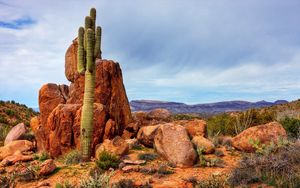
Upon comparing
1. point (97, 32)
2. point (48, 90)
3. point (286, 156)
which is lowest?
point (286, 156)

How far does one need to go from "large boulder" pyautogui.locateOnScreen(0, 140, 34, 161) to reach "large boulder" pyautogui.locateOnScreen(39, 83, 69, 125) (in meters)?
1.35

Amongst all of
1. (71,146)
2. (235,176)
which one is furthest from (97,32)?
(235,176)

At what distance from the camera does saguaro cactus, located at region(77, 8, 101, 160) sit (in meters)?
13.2

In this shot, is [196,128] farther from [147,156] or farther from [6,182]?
[6,182]

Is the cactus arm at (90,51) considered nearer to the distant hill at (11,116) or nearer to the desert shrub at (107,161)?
the desert shrub at (107,161)

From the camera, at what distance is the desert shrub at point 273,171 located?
8148 mm

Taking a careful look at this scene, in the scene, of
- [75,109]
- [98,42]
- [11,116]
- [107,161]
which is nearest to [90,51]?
[98,42]

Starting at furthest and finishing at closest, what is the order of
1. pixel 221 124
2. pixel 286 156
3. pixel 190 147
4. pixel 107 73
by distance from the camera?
pixel 221 124 → pixel 107 73 → pixel 190 147 → pixel 286 156

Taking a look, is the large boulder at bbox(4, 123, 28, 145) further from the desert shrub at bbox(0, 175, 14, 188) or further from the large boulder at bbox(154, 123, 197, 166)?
the large boulder at bbox(154, 123, 197, 166)

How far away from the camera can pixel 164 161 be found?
1238 cm

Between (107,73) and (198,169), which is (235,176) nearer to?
(198,169)

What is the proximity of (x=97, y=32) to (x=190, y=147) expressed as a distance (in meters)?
6.34

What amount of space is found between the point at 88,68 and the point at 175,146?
4.85m

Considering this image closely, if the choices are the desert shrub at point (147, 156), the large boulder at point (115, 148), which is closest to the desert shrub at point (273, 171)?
the desert shrub at point (147, 156)
